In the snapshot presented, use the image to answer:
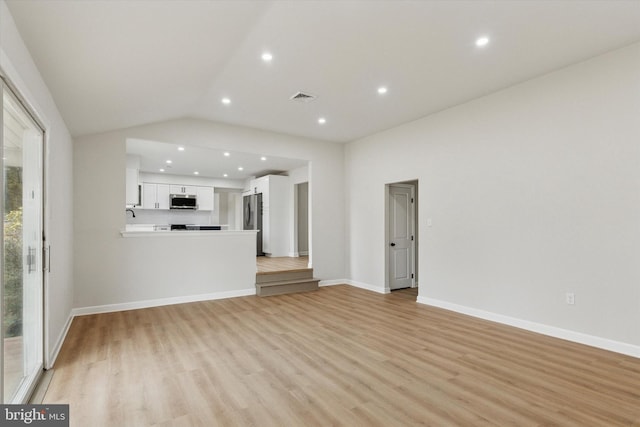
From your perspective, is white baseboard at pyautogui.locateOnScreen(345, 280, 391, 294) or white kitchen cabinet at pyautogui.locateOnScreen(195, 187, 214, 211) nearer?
white baseboard at pyautogui.locateOnScreen(345, 280, 391, 294)

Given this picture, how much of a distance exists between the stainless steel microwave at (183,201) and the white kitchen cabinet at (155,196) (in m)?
0.16

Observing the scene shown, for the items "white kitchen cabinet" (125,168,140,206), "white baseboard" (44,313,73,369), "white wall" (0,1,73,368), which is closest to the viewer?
"white wall" (0,1,73,368)

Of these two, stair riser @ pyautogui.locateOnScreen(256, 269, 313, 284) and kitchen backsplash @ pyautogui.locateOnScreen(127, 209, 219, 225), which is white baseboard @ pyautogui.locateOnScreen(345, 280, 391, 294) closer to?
stair riser @ pyautogui.locateOnScreen(256, 269, 313, 284)

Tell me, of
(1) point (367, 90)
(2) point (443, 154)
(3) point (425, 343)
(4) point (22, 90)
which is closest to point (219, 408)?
(3) point (425, 343)

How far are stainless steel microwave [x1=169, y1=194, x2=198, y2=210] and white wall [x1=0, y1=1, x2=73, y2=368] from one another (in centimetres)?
489

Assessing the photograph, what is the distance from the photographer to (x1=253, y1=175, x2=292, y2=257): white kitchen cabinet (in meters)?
9.24

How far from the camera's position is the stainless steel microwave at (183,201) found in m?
9.24

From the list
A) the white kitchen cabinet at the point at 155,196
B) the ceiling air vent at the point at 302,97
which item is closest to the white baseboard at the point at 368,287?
the ceiling air vent at the point at 302,97

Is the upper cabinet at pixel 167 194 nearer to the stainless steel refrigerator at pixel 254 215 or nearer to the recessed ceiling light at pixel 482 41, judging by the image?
the stainless steel refrigerator at pixel 254 215

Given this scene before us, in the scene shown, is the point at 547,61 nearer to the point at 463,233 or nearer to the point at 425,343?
the point at 463,233

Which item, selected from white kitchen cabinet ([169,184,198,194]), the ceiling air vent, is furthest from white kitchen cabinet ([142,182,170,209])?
the ceiling air vent

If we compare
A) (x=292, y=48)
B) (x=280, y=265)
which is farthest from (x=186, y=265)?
(x=292, y=48)

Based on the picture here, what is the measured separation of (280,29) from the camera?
289 centimetres

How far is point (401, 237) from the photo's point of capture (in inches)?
253
